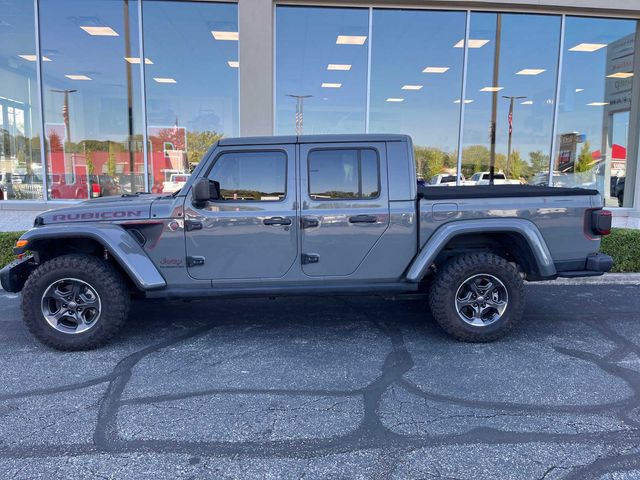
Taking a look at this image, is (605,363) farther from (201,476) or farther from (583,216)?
(201,476)

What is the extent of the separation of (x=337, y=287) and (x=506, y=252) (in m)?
1.78

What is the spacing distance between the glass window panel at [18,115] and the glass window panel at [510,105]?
10.6 meters

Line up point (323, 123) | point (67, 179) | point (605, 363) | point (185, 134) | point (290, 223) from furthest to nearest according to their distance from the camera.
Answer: point (323, 123), point (185, 134), point (67, 179), point (290, 223), point (605, 363)

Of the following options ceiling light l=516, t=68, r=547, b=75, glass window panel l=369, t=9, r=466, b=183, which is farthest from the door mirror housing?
ceiling light l=516, t=68, r=547, b=75

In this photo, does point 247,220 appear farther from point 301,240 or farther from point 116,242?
point 116,242

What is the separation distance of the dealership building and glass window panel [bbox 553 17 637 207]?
41 millimetres

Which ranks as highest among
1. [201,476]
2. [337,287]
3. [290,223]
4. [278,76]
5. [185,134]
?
[278,76]

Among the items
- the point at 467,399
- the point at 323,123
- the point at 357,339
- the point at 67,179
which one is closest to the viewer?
the point at 467,399

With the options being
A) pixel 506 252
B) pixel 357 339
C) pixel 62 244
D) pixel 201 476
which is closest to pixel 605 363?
pixel 506 252

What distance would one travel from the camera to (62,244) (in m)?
4.38

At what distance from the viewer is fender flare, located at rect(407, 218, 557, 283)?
4.23 m

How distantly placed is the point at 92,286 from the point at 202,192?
1.30 meters

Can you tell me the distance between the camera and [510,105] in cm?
1381

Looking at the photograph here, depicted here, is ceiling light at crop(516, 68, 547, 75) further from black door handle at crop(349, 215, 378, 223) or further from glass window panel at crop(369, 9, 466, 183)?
black door handle at crop(349, 215, 378, 223)
